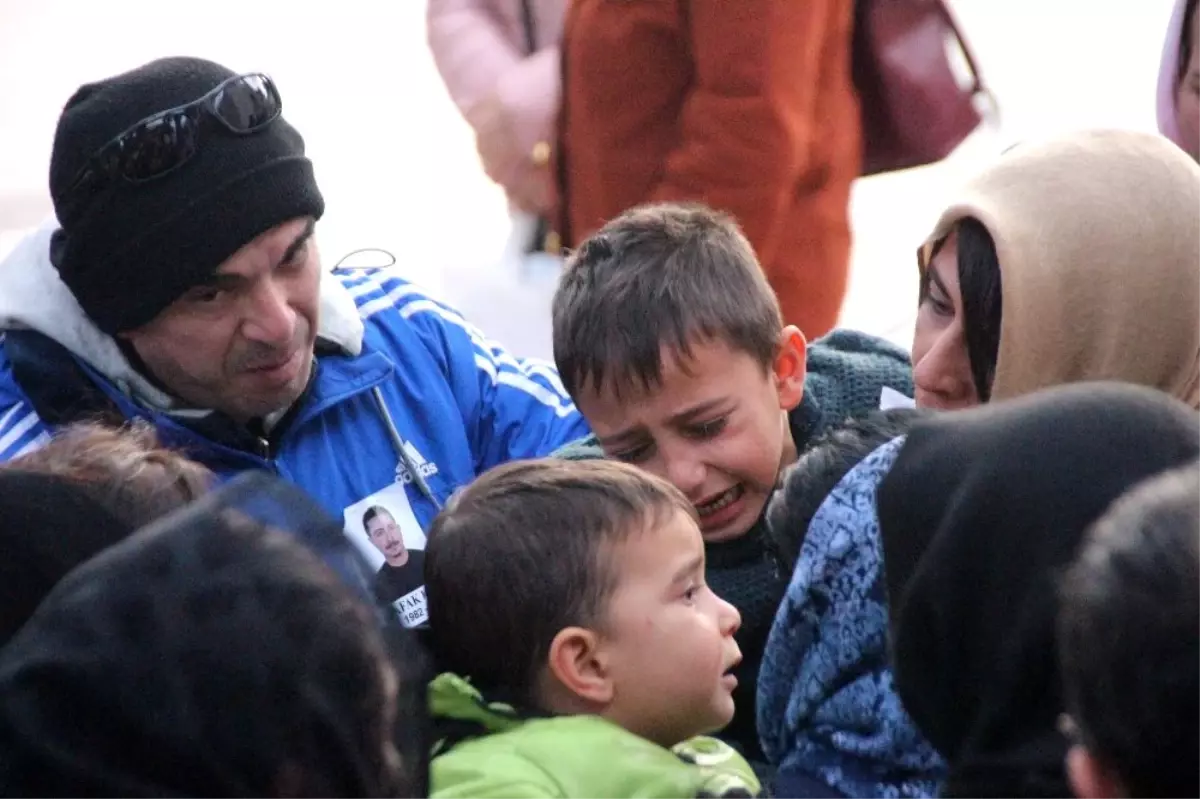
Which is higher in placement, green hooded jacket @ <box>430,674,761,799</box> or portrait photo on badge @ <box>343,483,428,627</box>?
green hooded jacket @ <box>430,674,761,799</box>

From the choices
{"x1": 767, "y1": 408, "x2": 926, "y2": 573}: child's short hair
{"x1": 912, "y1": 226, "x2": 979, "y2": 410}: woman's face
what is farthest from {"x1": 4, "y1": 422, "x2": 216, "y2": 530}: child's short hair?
{"x1": 912, "y1": 226, "x2": 979, "y2": 410}: woman's face

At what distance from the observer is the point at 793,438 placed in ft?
8.05

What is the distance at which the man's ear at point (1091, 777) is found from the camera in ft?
3.45

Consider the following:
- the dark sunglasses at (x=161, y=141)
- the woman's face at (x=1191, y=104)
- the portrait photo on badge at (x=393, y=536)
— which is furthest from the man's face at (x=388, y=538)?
the woman's face at (x=1191, y=104)

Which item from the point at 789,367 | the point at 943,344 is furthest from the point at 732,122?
the point at 943,344

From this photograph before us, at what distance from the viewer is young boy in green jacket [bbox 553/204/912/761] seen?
7.47 feet

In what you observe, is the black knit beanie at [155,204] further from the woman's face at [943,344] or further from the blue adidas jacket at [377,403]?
the woman's face at [943,344]

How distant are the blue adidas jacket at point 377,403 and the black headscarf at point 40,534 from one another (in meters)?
0.97

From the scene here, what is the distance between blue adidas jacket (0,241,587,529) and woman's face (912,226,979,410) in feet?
2.39

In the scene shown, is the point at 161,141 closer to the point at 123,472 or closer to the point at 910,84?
the point at 123,472

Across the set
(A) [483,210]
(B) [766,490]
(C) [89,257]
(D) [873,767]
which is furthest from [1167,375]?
(A) [483,210]

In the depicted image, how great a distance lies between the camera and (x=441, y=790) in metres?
1.56

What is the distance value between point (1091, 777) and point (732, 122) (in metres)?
2.22

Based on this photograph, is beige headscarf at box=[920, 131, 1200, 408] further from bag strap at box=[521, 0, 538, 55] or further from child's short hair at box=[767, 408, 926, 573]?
bag strap at box=[521, 0, 538, 55]
